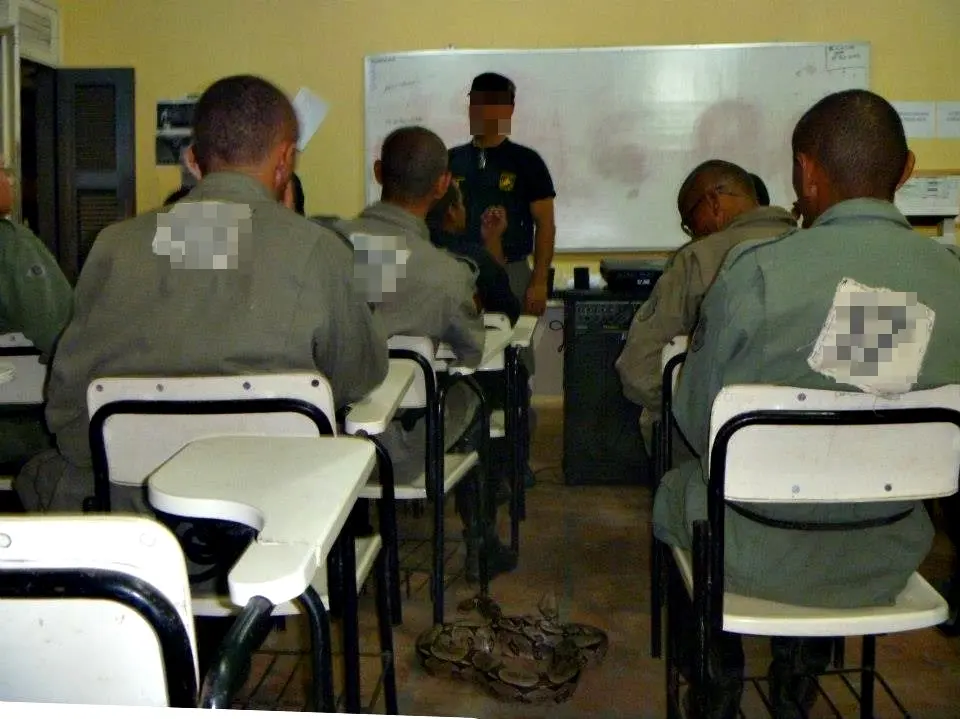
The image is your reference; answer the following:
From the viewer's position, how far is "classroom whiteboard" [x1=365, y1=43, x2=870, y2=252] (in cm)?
473

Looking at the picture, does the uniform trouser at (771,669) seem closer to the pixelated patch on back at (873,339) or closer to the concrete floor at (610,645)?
the concrete floor at (610,645)

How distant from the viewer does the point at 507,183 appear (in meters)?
4.22

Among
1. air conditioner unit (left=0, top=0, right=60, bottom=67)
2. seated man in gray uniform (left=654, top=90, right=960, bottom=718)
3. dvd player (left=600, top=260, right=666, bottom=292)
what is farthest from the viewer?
air conditioner unit (left=0, top=0, right=60, bottom=67)

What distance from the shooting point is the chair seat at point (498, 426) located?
2.73 metres

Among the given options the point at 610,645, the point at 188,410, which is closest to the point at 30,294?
the point at 188,410

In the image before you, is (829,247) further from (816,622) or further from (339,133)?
(339,133)

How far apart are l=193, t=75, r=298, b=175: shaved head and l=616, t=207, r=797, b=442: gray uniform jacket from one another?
1.11 m

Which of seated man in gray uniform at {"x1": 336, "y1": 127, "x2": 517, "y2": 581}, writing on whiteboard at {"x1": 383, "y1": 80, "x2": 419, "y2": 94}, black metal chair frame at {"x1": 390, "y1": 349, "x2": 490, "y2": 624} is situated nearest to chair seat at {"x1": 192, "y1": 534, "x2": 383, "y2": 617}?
black metal chair frame at {"x1": 390, "y1": 349, "x2": 490, "y2": 624}

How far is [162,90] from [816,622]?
461cm

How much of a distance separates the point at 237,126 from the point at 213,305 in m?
0.37

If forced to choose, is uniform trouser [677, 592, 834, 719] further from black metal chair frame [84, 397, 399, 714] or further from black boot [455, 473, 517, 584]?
black boot [455, 473, 517, 584]

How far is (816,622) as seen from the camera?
56.0 inches

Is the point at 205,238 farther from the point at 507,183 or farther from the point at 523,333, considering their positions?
the point at 507,183

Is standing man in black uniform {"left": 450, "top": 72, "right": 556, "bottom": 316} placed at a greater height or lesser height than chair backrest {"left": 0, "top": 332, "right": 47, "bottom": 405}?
greater
